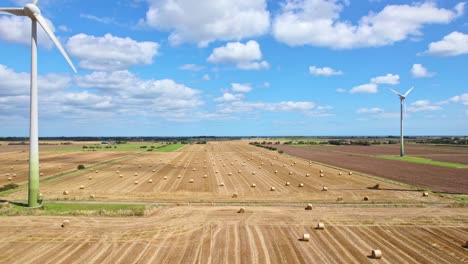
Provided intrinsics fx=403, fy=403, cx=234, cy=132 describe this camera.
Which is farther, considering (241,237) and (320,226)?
(320,226)

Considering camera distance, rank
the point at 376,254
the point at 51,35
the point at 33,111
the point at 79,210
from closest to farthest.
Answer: the point at 376,254 → the point at 79,210 → the point at 33,111 → the point at 51,35

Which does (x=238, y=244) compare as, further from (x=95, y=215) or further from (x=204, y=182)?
(x=204, y=182)

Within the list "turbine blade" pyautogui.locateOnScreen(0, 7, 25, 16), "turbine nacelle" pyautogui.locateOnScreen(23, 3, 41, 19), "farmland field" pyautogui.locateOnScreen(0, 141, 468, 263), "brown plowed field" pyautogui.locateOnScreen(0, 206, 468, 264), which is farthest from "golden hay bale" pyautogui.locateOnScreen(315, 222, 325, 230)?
"turbine blade" pyautogui.locateOnScreen(0, 7, 25, 16)

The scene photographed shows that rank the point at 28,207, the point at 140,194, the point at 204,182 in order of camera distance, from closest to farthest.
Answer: the point at 28,207 < the point at 140,194 < the point at 204,182

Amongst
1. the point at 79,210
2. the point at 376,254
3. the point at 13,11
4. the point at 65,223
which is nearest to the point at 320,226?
the point at 376,254

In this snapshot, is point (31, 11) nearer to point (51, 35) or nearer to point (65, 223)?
point (51, 35)

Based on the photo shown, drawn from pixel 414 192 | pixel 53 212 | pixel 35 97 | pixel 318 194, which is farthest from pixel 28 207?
pixel 414 192

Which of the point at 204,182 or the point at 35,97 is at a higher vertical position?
the point at 35,97
